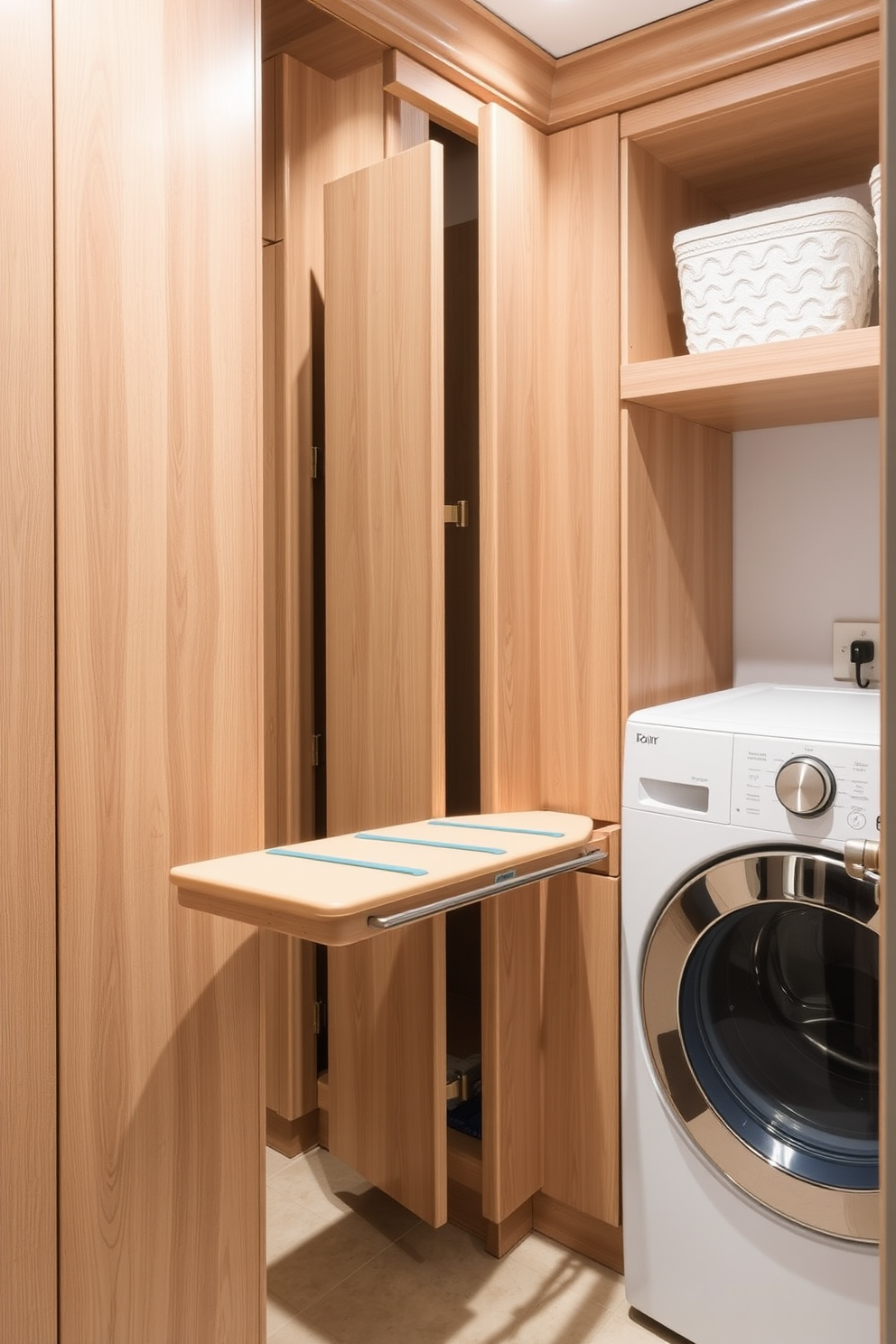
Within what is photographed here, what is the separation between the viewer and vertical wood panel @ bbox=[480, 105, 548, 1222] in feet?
6.23

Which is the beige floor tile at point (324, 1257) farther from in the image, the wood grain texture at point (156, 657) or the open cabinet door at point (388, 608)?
the wood grain texture at point (156, 657)

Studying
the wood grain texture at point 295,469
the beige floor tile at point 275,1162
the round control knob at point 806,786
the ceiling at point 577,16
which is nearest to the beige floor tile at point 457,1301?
the beige floor tile at point 275,1162

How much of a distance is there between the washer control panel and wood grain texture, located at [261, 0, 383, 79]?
1.57 m

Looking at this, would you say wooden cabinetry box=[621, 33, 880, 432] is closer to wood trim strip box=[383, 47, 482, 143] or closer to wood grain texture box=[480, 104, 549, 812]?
wood grain texture box=[480, 104, 549, 812]

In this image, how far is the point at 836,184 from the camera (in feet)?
6.95

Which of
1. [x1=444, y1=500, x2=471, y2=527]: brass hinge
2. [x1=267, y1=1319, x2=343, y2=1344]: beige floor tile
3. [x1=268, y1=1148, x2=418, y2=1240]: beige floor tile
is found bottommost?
[x1=267, y1=1319, x2=343, y2=1344]: beige floor tile

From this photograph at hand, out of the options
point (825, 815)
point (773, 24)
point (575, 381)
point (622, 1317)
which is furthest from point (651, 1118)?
point (773, 24)

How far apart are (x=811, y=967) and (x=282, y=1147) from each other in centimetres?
141

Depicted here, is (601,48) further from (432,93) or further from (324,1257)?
(324,1257)

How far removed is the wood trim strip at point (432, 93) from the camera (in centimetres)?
170

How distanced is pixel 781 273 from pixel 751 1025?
1296 mm

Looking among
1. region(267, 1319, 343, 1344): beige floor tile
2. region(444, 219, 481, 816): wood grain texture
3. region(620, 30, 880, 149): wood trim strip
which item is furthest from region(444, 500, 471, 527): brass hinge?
region(267, 1319, 343, 1344): beige floor tile

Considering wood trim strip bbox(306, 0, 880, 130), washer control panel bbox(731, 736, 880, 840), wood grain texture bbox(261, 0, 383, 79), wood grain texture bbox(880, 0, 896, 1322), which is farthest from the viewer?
wood grain texture bbox(261, 0, 383, 79)

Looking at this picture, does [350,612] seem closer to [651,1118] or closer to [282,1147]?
[651,1118]
